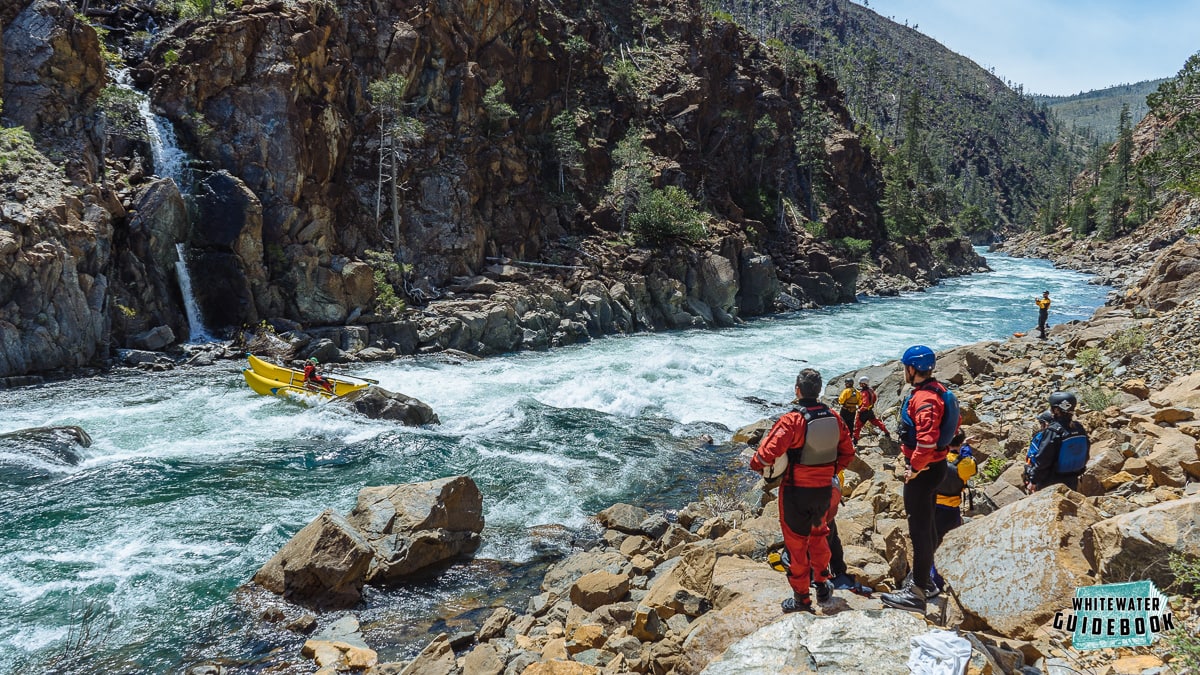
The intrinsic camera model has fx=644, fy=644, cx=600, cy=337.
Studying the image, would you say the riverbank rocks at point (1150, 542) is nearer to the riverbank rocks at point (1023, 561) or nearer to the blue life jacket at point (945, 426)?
the riverbank rocks at point (1023, 561)

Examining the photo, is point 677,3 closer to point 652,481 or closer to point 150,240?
point 150,240

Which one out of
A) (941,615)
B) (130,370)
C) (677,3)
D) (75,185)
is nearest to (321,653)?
(941,615)

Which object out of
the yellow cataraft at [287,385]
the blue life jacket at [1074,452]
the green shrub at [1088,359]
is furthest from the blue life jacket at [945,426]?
the yellow cataraft at [287,385]

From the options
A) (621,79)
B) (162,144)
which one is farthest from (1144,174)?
(621,79)

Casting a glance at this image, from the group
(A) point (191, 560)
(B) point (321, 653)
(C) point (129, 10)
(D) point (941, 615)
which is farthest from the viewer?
(C) point (129, 10)

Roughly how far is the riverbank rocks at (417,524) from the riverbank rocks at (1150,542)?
7.28 metres

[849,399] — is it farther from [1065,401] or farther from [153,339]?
[153,339]

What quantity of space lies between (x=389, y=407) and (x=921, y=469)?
12.6m

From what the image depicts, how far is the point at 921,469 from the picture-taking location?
489cm

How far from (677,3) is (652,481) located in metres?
52.6

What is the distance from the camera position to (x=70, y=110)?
19953 mm

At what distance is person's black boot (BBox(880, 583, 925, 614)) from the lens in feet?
16.1

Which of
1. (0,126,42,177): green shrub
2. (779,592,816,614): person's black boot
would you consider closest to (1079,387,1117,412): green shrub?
(779,592,816,614): person's black boot

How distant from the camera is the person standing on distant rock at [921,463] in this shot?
4.83m
